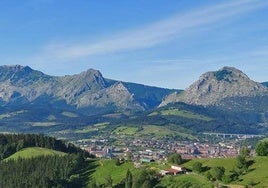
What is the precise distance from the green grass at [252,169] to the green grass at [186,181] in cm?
1022

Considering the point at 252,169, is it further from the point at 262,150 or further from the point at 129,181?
the point at 129,181

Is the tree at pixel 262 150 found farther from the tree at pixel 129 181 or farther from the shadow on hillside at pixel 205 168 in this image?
the tree at pixel 129 181

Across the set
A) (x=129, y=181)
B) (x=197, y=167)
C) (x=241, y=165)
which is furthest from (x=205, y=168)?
(x=129, y=181)

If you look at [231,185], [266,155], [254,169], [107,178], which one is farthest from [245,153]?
[107,178]

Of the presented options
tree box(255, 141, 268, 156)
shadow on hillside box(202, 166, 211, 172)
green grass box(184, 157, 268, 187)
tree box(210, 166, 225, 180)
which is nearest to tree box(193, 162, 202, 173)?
shadow on hillside box(202, 166, 211, 172)

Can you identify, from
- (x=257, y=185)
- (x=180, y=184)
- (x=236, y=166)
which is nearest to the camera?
(x=257, y=185)

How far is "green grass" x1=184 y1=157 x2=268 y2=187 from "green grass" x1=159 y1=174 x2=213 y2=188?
1022cm

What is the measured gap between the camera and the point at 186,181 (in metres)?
165

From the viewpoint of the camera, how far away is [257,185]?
488 ft

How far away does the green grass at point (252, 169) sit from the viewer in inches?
6048

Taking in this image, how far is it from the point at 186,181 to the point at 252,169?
2597 centimetres

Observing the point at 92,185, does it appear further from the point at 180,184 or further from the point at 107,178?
the point at 180,184

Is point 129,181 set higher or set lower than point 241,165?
lower

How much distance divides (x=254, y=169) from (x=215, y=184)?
23.2 meters
